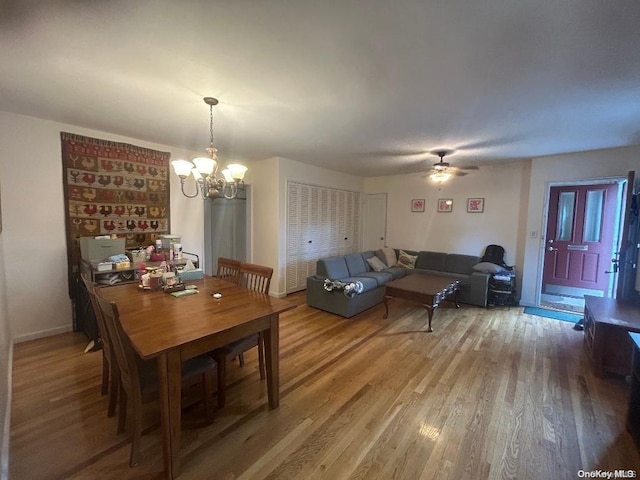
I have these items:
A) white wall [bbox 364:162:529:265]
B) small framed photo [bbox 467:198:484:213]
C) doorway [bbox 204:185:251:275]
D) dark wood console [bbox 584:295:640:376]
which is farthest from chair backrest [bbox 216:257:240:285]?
small framed photo [bbox 467:198:484:213]

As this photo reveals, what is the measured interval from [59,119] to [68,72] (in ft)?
4.46

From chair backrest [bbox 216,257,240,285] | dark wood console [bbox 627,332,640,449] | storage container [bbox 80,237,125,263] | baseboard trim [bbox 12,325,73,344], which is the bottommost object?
baseboard trim [bbox 12,325,73,344]

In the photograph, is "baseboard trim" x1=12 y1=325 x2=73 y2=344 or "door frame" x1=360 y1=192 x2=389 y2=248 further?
"door frame" x1=360 y1=192 x2=389 y2=248

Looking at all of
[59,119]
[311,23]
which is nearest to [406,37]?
[311,23]

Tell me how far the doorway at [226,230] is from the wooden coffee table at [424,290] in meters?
2.82

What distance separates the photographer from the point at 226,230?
5426mm

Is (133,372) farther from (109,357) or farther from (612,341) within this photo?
(612,341)

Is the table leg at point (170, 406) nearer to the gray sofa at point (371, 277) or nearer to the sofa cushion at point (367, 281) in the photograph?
the gray sofa at point (371, 277)

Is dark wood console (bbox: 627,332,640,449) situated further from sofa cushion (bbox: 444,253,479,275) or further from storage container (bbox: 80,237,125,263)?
storage container (bbox: 80,237,125,263)

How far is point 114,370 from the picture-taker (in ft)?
5.91

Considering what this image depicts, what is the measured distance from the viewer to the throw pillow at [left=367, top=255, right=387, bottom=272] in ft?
16.3

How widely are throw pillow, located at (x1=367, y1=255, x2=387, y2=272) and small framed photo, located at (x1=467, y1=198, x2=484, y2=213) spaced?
1.87 m

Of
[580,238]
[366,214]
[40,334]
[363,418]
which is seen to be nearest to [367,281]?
[363,418]

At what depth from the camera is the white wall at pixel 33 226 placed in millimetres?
2721
